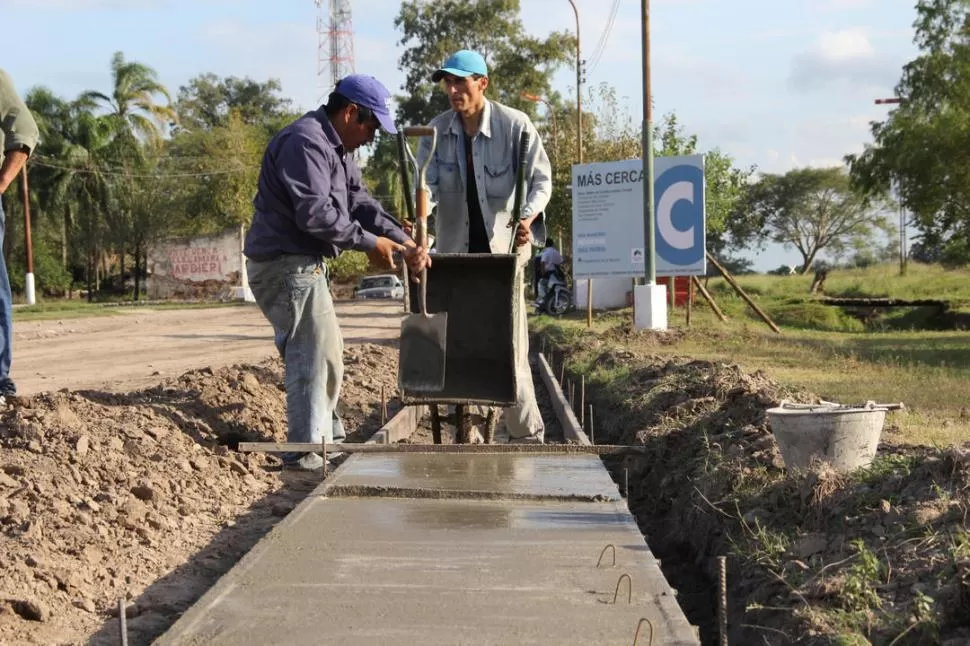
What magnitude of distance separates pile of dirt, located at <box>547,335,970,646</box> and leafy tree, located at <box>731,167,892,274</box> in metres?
62.7

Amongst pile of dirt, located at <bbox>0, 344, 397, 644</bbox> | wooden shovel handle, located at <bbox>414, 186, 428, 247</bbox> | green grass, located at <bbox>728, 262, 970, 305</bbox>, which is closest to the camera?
pile of dirt, located at <bbox>0, 344, 397, 644</bbox>

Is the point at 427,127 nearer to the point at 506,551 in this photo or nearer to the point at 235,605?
the point at 506,551

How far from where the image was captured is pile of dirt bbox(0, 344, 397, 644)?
13.0 feet

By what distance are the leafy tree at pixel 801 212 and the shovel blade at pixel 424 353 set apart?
6287 centimetres

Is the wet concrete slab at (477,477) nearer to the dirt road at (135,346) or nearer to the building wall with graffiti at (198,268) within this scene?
the dirt road at (135,346)

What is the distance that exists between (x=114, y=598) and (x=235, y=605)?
3.03 ft

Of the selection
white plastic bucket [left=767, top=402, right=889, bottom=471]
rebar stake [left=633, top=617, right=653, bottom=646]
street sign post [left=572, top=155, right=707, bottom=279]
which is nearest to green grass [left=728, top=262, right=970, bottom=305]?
street sign post [left=572, top=155, right=707, bottom=279]

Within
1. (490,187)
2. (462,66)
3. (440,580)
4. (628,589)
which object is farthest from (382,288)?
(628,589)

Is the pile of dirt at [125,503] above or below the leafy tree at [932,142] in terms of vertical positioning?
below

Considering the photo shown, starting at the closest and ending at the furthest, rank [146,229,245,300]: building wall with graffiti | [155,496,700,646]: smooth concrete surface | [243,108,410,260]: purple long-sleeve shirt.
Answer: [155,496,700,646]: smooth concrete surface < [243,108,410,260]: purple long-sleeve shirt < [146,229,245,300]: building wall with graffiti

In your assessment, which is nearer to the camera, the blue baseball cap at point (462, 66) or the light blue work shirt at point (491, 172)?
the blue baseball cap at point (462, 66)

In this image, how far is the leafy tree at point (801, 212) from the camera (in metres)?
67.9

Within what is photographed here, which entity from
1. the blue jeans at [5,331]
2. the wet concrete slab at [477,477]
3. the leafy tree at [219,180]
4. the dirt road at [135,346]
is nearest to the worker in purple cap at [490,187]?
the wet concrete slab at [477,477]

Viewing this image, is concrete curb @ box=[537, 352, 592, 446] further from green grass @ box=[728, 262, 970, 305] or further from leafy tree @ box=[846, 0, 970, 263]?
green grass @ box=[728, 262, 970, 305]
